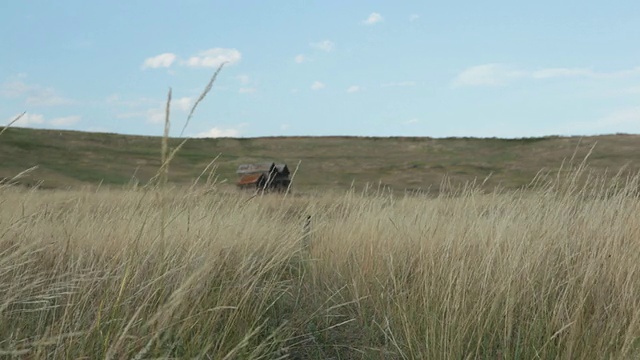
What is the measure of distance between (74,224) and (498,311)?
11.9ft

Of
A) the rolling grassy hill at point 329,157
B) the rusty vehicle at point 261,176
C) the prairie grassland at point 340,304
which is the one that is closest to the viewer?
the prairie grassland at point 340,304

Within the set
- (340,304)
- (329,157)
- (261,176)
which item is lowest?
(261,176)

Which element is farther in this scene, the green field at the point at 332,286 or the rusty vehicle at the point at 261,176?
the rusty vehicle at the point at 261,176

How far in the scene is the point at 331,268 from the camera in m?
4.54

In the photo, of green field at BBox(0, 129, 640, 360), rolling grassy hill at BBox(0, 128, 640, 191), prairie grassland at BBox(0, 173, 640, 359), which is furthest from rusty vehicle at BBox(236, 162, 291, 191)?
prairie grassland at BBox(0, 173, 640, 359)

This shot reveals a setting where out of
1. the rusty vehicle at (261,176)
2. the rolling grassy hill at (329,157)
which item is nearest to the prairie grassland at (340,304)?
the rusty vehicle at (261,176)

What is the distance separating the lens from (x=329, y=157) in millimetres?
44562

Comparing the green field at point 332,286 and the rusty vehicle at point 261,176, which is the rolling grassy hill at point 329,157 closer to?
the rusty vehicle at point 261,176

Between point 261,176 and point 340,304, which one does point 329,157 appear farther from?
point 340,304

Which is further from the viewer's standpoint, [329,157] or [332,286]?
[329,157]

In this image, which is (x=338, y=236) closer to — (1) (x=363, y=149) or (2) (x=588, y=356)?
(2) (x=588, y=356)

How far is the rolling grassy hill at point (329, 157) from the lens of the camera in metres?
33.2

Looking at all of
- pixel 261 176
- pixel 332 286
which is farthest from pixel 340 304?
pixel 261 176

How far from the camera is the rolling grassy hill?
Answer: 1305 inches
